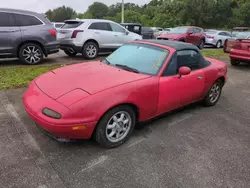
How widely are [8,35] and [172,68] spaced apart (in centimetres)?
578

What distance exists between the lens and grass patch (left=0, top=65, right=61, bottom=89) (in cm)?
539

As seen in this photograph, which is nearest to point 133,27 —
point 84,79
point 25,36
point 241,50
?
point 241,50

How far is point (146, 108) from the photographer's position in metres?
3.31

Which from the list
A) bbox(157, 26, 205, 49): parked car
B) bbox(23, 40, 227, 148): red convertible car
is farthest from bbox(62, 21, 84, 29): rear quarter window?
bbox(157, 26, 205, 49): parked car

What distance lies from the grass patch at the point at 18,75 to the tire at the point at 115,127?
3.38 meters

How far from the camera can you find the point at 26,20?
292 inches

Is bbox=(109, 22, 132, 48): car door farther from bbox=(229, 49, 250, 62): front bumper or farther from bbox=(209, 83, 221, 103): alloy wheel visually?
bbox=(209, 83, 221, 103): alloy wheel

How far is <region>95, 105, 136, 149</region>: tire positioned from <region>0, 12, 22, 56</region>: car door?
5652 millimetres

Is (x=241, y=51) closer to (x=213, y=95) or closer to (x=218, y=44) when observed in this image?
(x=213, y=95)

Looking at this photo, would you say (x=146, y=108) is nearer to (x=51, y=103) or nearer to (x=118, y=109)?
(x=118, y=109)

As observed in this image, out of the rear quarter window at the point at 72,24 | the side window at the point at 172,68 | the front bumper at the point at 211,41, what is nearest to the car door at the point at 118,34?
the rear quarter window at the point at 72,24

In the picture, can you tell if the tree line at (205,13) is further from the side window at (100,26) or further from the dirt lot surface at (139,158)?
the dirt lot surface at (139,158)

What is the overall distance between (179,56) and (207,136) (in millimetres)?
1415

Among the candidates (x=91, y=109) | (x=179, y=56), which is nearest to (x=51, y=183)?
(x=91, y=109)
